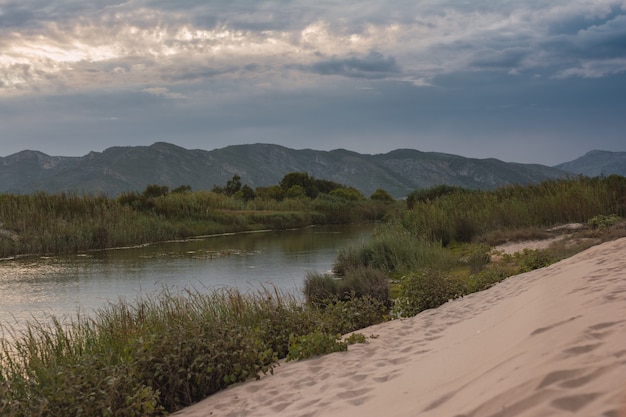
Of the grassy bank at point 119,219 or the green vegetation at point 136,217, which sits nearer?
the grassy bank at point 119,219

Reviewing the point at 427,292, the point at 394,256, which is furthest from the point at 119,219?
the point at 427,292

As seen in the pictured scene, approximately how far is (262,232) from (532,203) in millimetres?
17403

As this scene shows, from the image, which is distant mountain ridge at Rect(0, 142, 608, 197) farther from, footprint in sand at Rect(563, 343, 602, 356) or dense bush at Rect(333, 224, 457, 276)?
footprint in sand at Rect(563, 343, 602, 356)

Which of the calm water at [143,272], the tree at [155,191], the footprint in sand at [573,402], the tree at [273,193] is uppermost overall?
the tree at [155,191]

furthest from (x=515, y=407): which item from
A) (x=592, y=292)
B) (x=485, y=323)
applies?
(x=485, y=323)

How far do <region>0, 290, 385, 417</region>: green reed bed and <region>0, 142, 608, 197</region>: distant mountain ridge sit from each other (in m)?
126

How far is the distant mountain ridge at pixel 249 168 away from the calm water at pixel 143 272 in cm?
11047

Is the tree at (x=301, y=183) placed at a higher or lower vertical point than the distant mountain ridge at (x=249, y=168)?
lower

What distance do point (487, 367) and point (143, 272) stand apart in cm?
1423

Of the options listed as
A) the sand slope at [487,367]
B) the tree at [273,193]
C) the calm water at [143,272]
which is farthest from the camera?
the tree at [273,193]

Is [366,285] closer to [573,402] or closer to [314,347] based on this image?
[314,347]

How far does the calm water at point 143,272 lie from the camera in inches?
492

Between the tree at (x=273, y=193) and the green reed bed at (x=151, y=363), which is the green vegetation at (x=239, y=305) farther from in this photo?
A: the tree at (x=273, y=193)

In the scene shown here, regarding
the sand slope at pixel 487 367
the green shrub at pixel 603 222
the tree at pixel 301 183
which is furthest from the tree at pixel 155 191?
the sand slope at pixel 487 367
